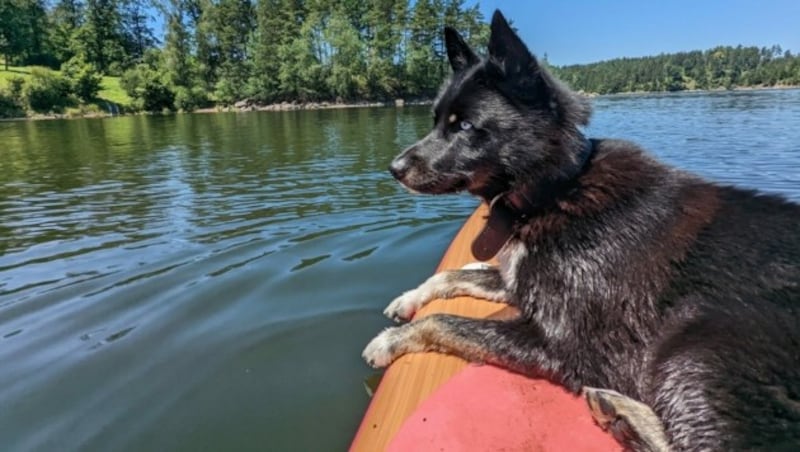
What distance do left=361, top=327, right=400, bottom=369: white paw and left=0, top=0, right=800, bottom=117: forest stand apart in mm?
82403

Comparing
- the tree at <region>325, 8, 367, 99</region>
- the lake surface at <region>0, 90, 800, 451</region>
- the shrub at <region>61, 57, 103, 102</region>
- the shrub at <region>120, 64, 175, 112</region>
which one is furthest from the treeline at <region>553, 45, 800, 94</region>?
the lake surface at <region>0, 90, 800, 451</region>

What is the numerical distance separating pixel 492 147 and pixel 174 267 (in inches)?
211

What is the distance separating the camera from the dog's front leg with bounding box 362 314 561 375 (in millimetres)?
3082

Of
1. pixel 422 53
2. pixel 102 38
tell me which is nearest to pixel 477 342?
pixel 422 53

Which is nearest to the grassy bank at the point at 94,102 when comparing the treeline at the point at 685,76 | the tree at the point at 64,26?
the tree at the point at 64,26

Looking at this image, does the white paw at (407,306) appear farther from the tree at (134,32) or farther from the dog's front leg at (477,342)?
the tree at (134,32)

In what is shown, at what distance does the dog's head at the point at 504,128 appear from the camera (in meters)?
3.38

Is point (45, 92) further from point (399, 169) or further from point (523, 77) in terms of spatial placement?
point (523, 77)

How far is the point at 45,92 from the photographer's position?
65625 mm

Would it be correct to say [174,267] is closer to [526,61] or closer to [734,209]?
[526,61]

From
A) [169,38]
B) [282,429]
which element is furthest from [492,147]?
[169,38]

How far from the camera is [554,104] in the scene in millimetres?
3400

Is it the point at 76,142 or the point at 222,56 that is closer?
the point at 76,142

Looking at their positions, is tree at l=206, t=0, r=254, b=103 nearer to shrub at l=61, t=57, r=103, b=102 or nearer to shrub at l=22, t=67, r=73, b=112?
shrub at l=61, t=57, r=103, b=102
